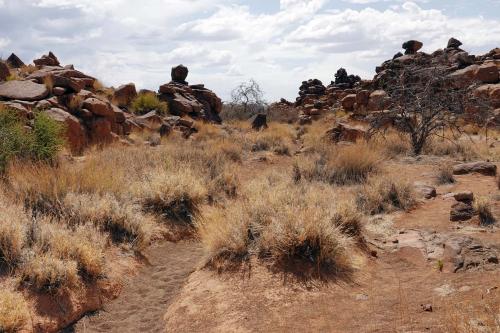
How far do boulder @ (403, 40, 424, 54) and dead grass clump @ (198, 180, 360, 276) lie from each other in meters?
33.9

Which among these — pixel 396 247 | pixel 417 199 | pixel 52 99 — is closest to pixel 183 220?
pixel 396 247

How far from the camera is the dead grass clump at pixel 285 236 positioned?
18.4 ft

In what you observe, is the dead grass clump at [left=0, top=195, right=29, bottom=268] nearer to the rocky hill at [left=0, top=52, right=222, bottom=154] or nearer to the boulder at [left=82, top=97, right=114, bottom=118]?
the rocky hill at [left=0, top=52, right=222, bottom=154]

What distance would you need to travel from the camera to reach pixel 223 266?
5.80m

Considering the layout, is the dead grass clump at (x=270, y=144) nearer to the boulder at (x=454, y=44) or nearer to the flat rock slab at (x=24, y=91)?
the flat rock slab at (x=24, y=91)

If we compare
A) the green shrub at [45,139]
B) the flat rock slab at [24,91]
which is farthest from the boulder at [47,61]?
the green shrub at [45,139]

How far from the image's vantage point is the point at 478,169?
36.4 ft

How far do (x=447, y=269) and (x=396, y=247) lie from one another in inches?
48.0

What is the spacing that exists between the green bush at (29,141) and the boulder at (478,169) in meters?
9.91

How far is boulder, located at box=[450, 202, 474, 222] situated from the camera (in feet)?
24.0

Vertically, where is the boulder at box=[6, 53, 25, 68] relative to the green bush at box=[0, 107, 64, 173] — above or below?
above

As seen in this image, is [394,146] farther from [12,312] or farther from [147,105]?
[12,312]

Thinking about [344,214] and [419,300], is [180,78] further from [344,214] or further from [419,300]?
[419,300]

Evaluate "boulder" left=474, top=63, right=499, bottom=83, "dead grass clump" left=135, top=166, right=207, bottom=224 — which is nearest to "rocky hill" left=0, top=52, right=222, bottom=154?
"dead grass clump" left=135, top=166, right=207, bottom=224
